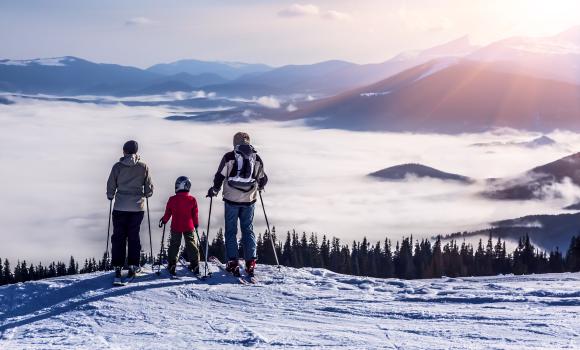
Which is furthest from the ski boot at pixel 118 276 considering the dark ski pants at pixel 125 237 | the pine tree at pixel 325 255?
the pine tree at pixel 325 255

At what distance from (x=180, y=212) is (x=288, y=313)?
4.20 metres

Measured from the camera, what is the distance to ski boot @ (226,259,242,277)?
13398mm

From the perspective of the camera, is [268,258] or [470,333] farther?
[268,258]

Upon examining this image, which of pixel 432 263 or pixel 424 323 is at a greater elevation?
pixel 424 323

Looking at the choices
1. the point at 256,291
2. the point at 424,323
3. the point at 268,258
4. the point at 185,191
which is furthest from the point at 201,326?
the point at 268,258

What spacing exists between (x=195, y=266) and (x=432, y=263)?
80255 millimetres

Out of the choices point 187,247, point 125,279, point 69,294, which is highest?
point 187,247

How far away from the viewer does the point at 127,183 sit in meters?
12.9

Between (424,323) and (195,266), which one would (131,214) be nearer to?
(195,266)

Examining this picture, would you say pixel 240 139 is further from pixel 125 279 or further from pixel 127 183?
pixel 125 279

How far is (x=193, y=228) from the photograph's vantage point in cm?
1379

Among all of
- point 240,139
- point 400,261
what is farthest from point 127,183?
point 400,261

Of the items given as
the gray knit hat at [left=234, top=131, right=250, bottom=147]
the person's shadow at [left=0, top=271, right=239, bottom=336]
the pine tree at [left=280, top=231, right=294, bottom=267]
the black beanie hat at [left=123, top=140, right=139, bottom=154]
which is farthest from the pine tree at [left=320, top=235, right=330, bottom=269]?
the black beanie hat at [left=123, top=140, right=139, bottom=154]

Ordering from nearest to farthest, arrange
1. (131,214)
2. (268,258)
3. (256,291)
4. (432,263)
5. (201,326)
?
(201,326)
(256,291)
(131,214)
(268,258)
(432,263)
